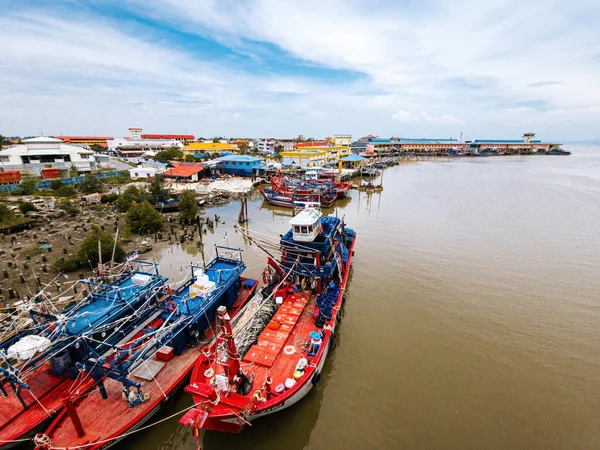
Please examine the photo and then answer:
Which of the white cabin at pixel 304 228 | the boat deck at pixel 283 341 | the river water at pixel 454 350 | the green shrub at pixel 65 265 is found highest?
the white cabin at pixel 304 228

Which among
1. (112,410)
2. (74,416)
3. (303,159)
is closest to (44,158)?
(303,159)

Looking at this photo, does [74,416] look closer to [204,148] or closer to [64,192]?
[64,192]

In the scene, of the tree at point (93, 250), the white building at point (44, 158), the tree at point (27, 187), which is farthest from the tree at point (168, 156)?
the tree at point (93, 250)

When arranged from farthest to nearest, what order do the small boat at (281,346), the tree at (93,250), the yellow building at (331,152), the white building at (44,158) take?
the yellow building at (331,152)
the white building at (44,158)
the tree at (93,250)
the small boat at (281,346)

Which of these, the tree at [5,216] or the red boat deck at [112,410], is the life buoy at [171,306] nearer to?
the red boat deck at [112,410]

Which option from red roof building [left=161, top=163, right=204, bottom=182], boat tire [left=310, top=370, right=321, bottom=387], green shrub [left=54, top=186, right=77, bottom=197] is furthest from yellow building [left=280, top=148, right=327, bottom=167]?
boat tire [left=310, top=370, right=321, bottom=387]

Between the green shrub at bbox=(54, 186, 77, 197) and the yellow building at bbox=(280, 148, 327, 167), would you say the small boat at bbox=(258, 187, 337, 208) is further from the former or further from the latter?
the yellow building at bbox=(280, 148, 327, 167)
